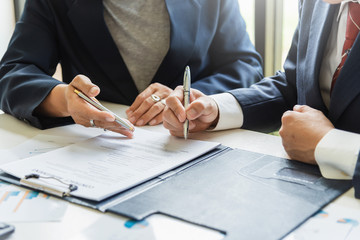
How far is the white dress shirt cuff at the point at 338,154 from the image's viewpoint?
834mm

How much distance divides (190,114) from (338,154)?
1.23ft

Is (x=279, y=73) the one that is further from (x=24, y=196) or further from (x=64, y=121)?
(x=24, y=196)

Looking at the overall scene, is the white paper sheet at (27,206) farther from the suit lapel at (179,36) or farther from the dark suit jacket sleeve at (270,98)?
the suit lapel at (179,36)

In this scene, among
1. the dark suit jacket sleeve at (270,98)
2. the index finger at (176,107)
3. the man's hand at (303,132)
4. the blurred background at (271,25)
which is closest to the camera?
the man's hand at (303,132)

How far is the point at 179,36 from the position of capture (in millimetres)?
1504

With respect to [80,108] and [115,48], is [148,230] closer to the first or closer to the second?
[80,108]

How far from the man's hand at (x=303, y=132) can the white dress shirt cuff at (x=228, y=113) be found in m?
0.20

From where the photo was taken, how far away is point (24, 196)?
780 millimetres

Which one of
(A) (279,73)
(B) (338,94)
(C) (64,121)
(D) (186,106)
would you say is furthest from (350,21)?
(C) (64,121)

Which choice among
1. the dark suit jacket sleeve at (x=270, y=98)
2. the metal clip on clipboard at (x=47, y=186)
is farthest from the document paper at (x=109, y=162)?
the dark suit jacket sleeve at (x=270, y=98)

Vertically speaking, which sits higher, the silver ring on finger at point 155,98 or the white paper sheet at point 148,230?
the white paper sheet at point 148,230

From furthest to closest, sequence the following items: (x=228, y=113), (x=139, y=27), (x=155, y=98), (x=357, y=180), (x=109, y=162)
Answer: (x=139, y=27) → (x=155, y=98) → (x=228, y=113) → (x=109, y=162) → (x=357, y=180)

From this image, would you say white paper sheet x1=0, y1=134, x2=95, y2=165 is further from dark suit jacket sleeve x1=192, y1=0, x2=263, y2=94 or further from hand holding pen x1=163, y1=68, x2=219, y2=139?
dark suit jacket sleeve x1=192, y1=0, x2=263, y2=94

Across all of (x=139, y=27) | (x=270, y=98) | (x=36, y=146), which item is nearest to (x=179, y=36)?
(x=139, y=27)
